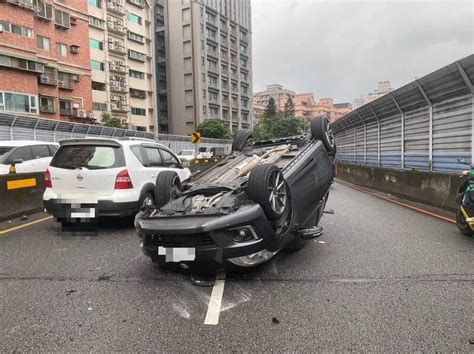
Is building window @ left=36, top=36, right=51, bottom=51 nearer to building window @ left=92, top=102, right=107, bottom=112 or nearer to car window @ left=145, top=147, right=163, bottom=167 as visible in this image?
building window @ left=92, top=102, right=107, bottom=112

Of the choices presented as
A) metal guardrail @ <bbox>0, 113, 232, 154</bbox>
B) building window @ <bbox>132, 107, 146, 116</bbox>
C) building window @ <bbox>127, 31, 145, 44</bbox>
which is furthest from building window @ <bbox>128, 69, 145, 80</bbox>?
metal guardrail @ <bbox>0, 113, 232, 154</bbox>

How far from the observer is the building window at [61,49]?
37.9 metres

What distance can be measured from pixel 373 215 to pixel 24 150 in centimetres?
957

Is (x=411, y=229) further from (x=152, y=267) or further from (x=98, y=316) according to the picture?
(x=98, y=316)

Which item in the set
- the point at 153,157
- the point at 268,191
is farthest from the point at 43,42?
the point at 268,191

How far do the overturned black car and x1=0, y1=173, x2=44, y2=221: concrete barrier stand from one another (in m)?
4.75

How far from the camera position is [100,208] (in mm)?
6156

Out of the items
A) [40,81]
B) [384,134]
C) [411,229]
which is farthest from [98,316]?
[40,81]

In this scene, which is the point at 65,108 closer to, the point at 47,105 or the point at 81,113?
the point at 81,113

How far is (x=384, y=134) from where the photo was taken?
15148mm

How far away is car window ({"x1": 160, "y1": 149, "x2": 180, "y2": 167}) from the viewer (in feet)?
26.6

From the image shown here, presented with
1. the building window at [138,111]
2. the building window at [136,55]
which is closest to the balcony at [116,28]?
the building window at [136,55]

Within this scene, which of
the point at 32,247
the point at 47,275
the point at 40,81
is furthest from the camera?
the point at 40,81

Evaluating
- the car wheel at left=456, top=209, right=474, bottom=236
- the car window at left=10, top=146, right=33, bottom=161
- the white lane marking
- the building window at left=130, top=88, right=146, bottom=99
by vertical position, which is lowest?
the white lane marking
